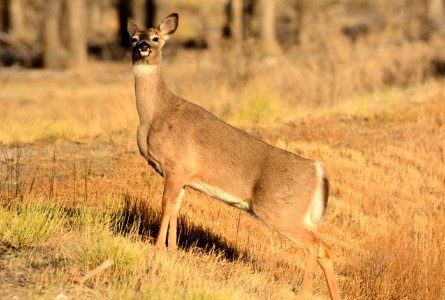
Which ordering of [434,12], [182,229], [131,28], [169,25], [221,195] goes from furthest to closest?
[434,12]
[182,229]
[131,28]
[169,25]
[221,195]

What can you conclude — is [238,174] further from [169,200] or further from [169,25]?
[169,25]

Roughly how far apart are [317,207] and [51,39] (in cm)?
2086

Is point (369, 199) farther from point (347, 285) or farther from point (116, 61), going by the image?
point (116, 61)

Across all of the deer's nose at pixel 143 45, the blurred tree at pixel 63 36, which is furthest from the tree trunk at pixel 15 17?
the deer's nose at pixel 143 45

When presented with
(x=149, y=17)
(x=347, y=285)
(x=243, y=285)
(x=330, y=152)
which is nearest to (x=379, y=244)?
(x=347, y=285)

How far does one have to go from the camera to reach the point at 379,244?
11.0m

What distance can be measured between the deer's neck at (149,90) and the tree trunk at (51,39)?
1929cm

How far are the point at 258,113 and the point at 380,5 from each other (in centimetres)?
5021

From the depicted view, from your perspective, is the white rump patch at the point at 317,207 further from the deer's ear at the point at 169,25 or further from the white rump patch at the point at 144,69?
the deer's ear at the point at 169,25

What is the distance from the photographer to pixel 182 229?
9930 mm

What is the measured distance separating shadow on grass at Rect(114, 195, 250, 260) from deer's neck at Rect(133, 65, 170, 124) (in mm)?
1188

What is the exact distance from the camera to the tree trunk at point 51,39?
27.5m

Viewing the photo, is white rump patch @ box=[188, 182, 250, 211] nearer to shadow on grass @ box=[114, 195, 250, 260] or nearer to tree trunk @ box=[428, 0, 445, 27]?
shadow on grass @ box=[114, 195, 250, 260]

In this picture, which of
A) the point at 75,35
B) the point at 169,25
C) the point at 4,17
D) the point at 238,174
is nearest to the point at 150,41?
the point at 169,25
